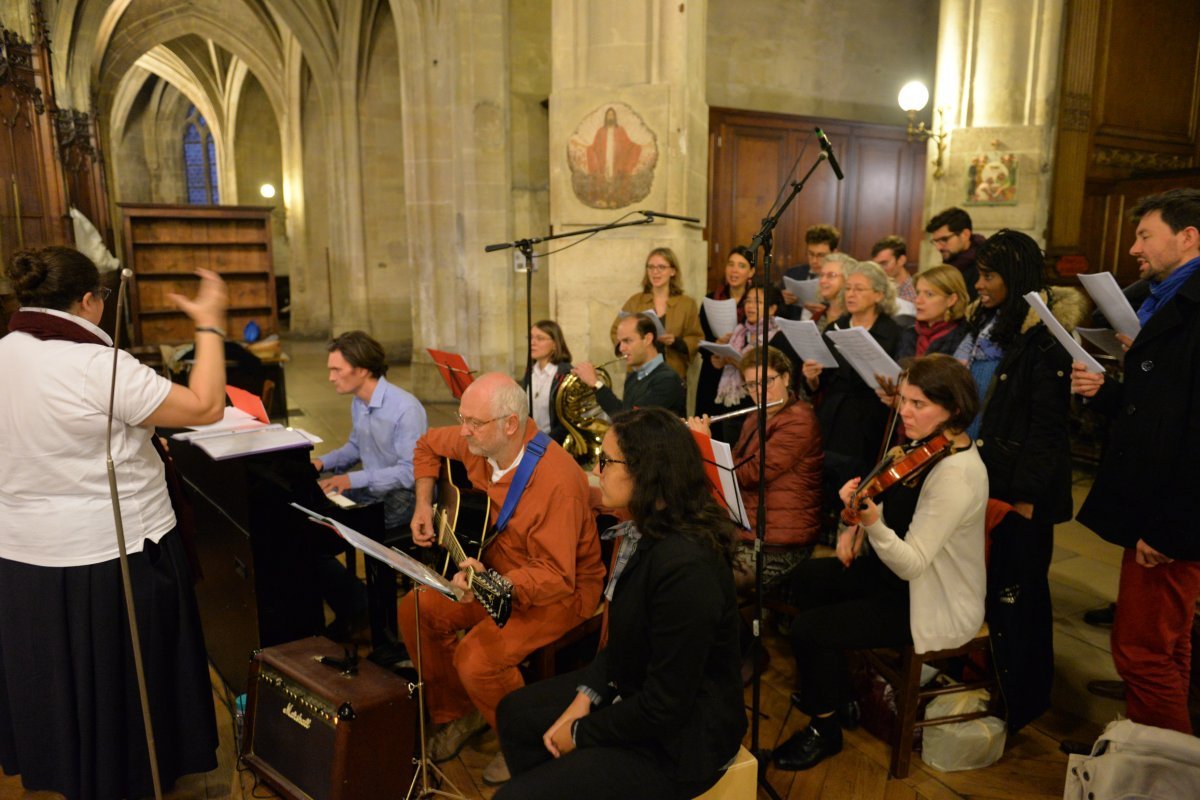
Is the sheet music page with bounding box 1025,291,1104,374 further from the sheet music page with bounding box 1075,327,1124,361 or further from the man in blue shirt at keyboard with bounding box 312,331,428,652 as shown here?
the man in blue shirt at keyboard with bounding box 312,331,428,652

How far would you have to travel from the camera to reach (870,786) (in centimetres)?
277

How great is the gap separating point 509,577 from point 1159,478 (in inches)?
80.3

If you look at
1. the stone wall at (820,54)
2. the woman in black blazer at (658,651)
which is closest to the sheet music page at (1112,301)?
the woman in black blazer at (658,651)

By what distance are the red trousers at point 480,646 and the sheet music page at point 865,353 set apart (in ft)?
5.19

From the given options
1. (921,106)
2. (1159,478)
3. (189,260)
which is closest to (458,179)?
(189,260)

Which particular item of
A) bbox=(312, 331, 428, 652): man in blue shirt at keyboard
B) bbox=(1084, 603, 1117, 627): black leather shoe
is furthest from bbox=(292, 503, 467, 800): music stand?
bbox=(1084, 603, 1117, 627): black leather shoe

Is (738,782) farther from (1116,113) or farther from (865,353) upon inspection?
(1116,113)

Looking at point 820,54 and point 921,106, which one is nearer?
point 921,106

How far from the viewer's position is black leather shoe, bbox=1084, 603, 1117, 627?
3.70 m

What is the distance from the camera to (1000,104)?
766 cm

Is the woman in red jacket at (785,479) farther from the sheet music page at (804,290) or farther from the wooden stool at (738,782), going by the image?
the sheet music page at (804,290)

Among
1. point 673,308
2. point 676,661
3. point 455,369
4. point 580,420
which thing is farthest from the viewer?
point 673,308

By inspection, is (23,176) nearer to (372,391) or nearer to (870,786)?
(372,391)

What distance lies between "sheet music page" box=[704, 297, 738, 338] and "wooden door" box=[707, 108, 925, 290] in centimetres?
393
